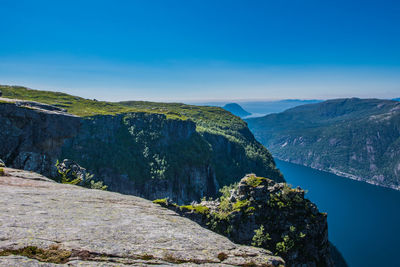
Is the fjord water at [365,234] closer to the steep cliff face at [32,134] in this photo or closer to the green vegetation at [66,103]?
the green vegetation at [66,103]

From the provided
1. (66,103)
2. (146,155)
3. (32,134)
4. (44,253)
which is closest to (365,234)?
(146,155)

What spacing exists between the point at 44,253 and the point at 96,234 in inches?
119

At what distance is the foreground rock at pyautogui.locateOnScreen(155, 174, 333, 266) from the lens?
36.9 metres

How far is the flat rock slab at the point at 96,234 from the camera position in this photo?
37.6ft

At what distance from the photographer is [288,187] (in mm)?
41188

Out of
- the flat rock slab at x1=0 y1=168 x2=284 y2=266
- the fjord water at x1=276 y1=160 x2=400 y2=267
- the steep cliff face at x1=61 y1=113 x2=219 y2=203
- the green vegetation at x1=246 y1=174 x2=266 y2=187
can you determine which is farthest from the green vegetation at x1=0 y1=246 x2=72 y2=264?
the fjord water at x1=276 y1=160 x2=400 y2=267

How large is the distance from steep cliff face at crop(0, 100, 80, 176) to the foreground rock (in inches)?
918

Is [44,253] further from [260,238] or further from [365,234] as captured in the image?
[365,234]

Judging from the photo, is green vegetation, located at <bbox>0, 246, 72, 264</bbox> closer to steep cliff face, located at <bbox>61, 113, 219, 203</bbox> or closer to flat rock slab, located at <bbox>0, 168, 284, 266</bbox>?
flat rock slab, located at <bbox>0, 168, 284, 266</bbox>

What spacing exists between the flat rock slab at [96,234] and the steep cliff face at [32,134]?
587 inches

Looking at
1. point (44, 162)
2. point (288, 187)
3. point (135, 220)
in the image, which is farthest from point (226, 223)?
point (44, 162)

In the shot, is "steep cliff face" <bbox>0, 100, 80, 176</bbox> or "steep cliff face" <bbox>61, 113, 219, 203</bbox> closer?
Answer: "steep cliff face" <bbox>0, 100, 80, 176</bbox>

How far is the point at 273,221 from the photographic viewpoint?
39.2 m

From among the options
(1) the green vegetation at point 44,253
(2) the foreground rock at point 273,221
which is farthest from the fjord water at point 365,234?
(1) the green vegetation at point 44,253
